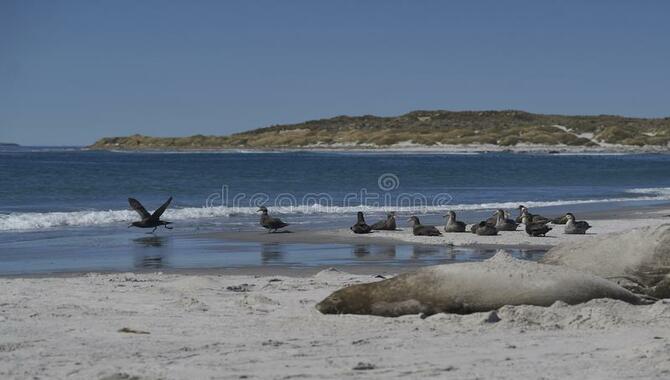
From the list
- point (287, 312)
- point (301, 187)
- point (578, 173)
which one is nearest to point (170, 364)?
point (287, 312)

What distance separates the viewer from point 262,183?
135ft

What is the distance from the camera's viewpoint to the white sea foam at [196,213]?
21.7 metres

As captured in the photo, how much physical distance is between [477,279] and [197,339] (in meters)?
2.34

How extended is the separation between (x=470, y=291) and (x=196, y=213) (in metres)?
17.5

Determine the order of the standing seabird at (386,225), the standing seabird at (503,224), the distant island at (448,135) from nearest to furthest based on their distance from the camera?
the standing seabird at (503,224) < the standing seabird at (386,225) < the distant island at (448,135)

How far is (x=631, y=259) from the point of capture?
9336 mm

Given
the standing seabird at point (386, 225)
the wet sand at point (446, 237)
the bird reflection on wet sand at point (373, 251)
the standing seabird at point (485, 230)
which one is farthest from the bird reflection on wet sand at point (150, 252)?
the standing seabird at point (485, 230)

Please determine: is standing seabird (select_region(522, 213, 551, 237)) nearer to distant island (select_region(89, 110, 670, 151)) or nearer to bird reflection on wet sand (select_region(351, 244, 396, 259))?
bird reflection on wet sand (select_region(351, 244, 396, 259))

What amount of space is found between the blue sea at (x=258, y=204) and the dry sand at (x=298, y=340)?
15.4 feet

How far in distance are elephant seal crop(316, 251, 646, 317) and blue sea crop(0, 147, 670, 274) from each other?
5.34 m

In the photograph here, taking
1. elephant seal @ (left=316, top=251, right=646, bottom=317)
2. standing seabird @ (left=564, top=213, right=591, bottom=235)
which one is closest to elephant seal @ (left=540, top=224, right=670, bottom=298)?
elephant seal @ (left=316, top=251, right=646, bottom=317)
